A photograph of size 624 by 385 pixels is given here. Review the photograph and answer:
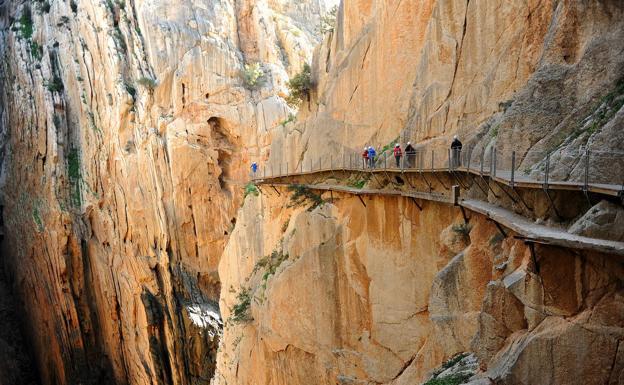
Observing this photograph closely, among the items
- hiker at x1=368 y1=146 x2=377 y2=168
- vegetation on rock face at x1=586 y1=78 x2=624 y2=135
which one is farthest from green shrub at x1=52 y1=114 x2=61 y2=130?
vegetation on rock face at x1=586 y1=78 x2=624 y2=135

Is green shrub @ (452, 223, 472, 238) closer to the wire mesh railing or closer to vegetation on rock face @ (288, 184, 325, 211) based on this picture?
the wire mesh railing

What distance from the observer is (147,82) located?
3472 centimetres

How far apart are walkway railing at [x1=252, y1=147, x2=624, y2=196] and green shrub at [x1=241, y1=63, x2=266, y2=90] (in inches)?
959

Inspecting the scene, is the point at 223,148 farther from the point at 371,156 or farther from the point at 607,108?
the point at 607,108

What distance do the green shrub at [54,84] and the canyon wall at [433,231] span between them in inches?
971

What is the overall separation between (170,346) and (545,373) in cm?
3329

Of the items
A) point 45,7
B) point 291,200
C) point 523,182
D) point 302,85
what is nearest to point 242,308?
point 291,200

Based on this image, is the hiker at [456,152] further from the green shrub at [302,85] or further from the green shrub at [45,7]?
the green shrub at [45,7]

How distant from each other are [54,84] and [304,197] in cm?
3018

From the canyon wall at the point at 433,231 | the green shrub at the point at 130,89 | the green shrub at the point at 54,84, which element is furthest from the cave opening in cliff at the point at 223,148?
the canyon wall at the point at 433,231

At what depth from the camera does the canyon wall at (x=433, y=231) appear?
19.6 feet

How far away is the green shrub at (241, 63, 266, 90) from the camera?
3659 cm

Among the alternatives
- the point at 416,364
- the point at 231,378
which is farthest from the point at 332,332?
the point at 231,378

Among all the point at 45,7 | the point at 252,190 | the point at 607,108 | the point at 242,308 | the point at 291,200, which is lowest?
the point at 242,308
